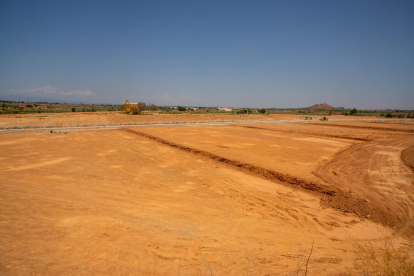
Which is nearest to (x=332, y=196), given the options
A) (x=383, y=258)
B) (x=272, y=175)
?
(x=272, y=175)

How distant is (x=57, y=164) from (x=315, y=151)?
1496 cm

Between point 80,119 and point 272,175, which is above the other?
point 80,119

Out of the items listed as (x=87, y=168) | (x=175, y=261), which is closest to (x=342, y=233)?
(x=175, y=261)

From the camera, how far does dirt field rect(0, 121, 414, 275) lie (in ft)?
13.8

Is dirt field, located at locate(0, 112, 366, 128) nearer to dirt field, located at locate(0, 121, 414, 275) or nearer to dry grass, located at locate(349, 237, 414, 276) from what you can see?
dirt field, located at locate(0, 121, 414, 275)

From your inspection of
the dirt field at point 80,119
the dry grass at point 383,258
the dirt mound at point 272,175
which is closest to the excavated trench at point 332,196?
the dirt mound at point 272,175

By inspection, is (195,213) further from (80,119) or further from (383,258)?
(80,119)

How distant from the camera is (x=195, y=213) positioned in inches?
250

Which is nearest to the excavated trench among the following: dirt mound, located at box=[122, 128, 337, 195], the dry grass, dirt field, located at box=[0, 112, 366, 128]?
dirt mound, located at box=[122, 128, 337, 195]

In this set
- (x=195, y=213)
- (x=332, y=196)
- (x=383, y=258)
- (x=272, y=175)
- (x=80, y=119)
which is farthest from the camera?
(x=80, y=119)

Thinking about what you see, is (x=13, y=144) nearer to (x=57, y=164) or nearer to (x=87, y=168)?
(x=57, y=164)

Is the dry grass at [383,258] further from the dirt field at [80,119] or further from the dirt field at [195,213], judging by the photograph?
the dirt field at [80,119]

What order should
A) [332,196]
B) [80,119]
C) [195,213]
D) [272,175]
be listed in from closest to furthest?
[195,213] < [332,196] < [272,175] < [80,119]

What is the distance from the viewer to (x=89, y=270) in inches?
152
